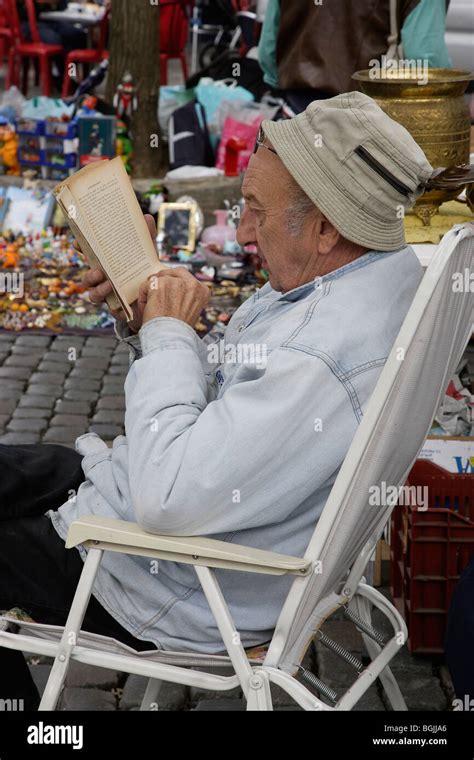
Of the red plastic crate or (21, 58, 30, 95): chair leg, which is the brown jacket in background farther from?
(21, 58, 30, 95): chair leg

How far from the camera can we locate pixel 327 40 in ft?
17.8

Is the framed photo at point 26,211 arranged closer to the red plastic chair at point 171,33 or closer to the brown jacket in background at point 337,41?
A: the brown jacket in background at point 337,41

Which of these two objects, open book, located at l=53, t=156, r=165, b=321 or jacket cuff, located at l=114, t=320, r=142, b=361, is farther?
jacket cuff, located at l=114, t=320, r=142, b=361

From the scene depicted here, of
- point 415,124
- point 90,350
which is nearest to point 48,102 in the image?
point 90,350

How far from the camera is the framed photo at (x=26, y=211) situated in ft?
24.3

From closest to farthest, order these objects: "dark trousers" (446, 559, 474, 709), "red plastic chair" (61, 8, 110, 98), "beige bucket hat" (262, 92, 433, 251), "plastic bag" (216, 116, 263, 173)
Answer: "beige bucket hat" (262, 92, 433, 251), "dark trousers" (446, 559, 474, 709), "plastic bag" (216, 116, 263, 173), "red plastic chair" (61, 8, 110, 98)

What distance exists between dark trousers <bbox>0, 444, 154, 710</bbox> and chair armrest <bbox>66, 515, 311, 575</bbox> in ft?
0.99

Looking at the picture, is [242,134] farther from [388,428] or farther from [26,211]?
[388,428]

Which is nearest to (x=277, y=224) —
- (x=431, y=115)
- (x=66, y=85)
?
(x=431, y=115)

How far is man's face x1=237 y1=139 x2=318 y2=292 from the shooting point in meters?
2.24

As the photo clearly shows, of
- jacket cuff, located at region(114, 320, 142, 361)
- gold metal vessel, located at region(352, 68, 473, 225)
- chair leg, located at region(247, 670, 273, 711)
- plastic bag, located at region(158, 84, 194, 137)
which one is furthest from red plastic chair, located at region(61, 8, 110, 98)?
chair leg, located at region(247, 670, 273, 711)

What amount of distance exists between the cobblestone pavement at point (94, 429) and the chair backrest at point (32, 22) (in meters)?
6.68

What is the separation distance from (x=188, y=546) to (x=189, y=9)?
13238mm

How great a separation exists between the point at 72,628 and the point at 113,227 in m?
0.88
